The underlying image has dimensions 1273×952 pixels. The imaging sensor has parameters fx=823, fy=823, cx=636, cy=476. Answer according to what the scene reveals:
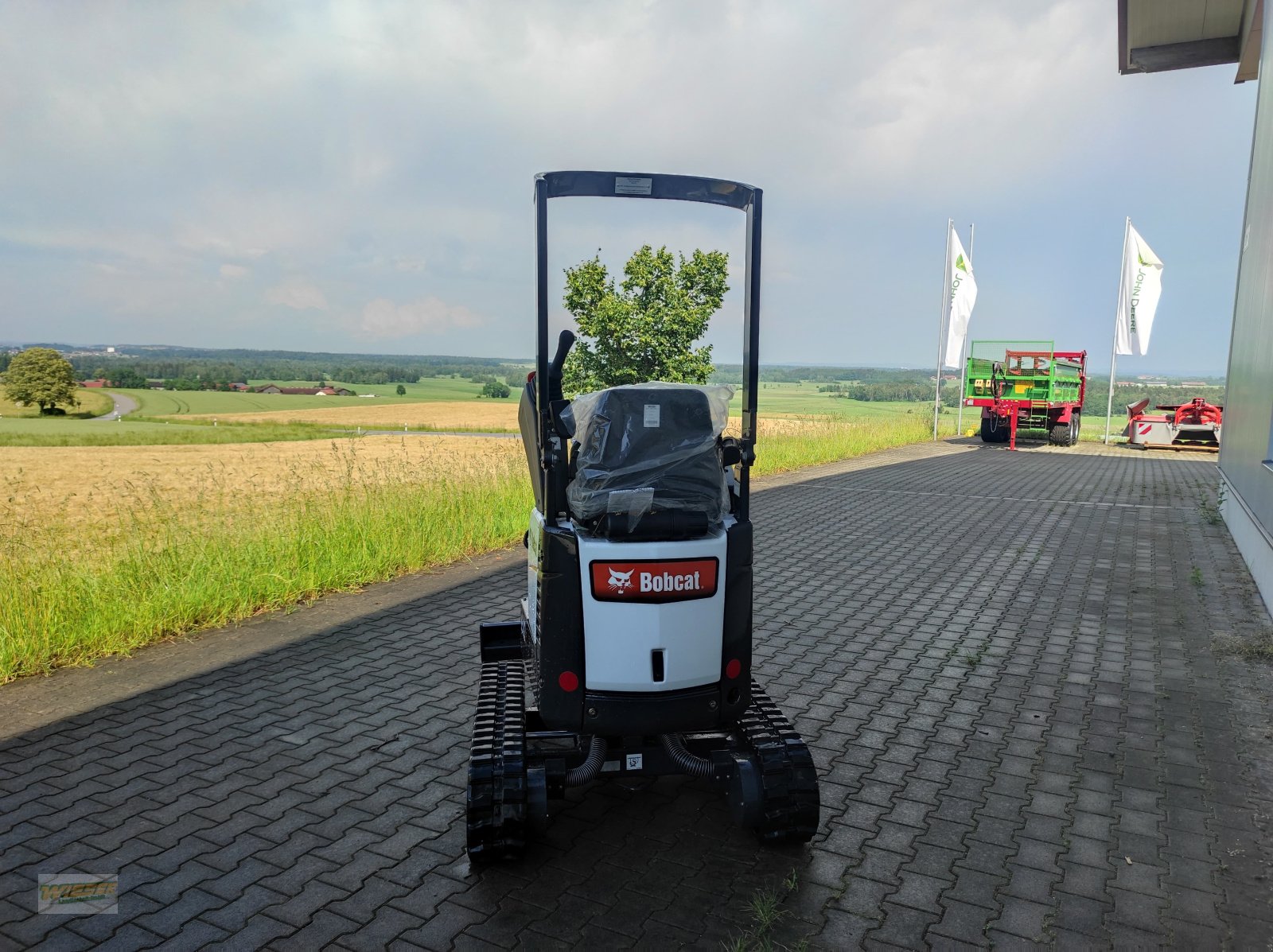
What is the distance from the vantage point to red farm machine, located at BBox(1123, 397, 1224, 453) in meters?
21.5

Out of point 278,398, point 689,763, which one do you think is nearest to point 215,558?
point 689,763

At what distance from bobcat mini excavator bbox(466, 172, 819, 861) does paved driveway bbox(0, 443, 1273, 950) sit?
30 cm

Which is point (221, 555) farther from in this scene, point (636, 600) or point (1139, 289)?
point (1139, 289)

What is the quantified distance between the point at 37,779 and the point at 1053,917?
4.37m

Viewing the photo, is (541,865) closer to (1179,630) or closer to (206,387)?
(1179,630)

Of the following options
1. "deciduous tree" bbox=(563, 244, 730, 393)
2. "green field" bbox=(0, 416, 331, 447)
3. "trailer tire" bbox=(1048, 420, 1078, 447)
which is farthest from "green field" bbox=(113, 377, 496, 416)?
"trailer tire" bbox=(1048, 420, 1078, 447)

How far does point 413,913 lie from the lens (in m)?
2.88

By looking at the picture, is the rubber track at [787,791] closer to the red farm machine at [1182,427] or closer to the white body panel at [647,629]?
the white body panel at [647,629]

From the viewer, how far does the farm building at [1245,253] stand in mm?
7527

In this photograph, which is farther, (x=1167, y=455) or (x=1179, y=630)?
(x=1167, y=455)

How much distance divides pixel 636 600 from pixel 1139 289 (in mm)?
25045

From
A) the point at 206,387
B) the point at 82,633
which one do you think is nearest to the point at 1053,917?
the point at 82,633

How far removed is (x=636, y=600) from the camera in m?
3.05

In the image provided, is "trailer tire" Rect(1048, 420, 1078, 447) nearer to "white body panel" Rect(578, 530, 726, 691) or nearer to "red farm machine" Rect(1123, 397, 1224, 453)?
"red farm machine" Rect(1123, 397, 1224, 453)
